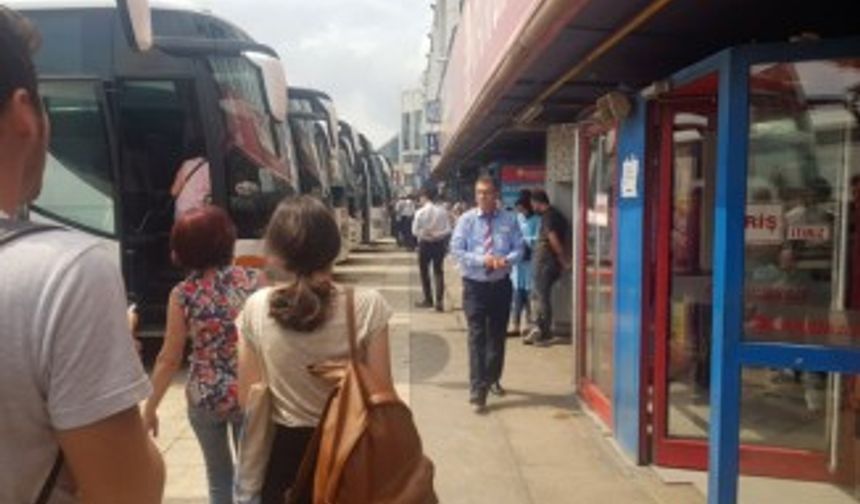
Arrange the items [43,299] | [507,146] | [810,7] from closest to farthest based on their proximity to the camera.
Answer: [43,299] < [810,7] < [507,146]

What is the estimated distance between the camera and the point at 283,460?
2758 mm

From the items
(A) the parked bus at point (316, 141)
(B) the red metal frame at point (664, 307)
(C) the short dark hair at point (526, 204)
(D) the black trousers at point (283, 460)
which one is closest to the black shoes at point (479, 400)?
(B) the red metal frame at point (664, 307)

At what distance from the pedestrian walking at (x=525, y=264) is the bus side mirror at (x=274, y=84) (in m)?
2.96

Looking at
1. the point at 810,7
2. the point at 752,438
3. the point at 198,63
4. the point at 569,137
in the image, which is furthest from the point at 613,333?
the point at 198,63

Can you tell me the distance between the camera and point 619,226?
580cm

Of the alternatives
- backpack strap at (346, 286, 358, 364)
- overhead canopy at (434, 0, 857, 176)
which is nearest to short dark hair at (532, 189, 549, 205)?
overhead canopy at (434, 0, 857, 176)

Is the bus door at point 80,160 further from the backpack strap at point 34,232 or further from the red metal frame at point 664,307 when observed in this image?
the backpack strap at point 34,232

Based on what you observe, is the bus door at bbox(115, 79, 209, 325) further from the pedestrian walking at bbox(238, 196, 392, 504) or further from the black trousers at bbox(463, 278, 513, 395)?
the pedestrian walking at bbox(238, 196, 392, 504)

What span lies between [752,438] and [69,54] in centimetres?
663

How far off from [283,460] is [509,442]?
136 inches

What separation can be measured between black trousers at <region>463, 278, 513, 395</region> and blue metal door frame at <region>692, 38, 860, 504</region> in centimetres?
300

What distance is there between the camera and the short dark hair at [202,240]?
3.41 meters

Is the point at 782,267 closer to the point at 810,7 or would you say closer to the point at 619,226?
the point at 810,7

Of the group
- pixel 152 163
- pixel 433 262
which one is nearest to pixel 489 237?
pixel 152 163
